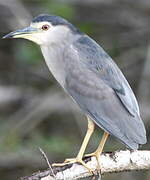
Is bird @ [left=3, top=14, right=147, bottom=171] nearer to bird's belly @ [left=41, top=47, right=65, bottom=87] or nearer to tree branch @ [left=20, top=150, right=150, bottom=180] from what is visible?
bird's belly @ [left=41, top=47, right=65, bottom=87]

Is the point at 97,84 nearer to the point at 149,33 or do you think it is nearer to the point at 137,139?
the point at 137,139

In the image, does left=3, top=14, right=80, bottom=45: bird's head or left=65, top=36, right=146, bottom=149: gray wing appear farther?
left=3, top=14, right=80, bottom=45: bird's head

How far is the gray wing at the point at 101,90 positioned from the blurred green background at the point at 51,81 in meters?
2.11

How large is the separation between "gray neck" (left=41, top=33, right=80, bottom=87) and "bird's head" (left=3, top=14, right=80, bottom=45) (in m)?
0.03

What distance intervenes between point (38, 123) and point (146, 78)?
116cm

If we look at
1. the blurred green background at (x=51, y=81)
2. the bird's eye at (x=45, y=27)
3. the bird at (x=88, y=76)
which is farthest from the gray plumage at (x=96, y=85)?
the blurred green background at (x=51, y=81)

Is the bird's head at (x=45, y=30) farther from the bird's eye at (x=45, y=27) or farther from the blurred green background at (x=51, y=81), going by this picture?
the blurred green background at (x=51, y=81)

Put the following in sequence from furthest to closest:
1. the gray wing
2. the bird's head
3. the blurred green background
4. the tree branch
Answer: the blurred green background
the bird's head
the gray wing
the tree branch

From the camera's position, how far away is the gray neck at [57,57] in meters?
5.16

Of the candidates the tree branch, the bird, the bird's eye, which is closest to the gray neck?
the bird

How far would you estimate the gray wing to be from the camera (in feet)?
16.3

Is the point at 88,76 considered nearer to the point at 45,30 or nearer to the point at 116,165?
the point at 45,30

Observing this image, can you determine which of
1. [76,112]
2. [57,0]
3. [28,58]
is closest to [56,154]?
[76,112]

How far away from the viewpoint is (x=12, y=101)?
7973mm
